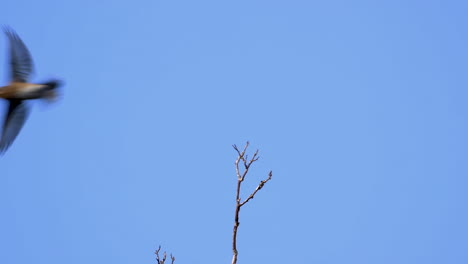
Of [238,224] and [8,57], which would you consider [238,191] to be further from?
[8,57]

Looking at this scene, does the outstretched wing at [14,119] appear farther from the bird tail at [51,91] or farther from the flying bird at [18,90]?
the bird tail at [51,91]

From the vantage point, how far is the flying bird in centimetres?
698

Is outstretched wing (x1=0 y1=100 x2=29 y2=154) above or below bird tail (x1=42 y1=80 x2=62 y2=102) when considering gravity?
below

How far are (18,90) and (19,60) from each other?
1.21ft

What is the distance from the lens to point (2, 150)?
6.80 metres

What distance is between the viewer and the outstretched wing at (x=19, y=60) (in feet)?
23.0

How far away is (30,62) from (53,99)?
494mm

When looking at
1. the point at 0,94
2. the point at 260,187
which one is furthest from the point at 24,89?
the point at 260,187

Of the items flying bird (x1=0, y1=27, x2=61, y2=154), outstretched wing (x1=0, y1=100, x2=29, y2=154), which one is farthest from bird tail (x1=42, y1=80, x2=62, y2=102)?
outstretched wing (x1=0, y1=100, x2=29, y2=154)

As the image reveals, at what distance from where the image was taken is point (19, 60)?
706 centimetres

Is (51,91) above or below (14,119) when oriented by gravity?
above

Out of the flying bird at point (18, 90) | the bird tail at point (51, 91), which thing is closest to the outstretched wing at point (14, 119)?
the flying bird at point (18, 90)

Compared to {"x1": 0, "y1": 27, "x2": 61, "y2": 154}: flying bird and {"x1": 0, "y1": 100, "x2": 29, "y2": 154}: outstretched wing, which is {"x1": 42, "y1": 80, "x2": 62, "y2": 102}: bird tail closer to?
{"x1": 0, "y1": 27, "x2": 61, "y2": 154}: flying bird

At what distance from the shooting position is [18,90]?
6.95 meters
